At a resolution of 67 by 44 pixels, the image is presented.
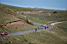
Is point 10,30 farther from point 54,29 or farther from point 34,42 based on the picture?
point 54,29

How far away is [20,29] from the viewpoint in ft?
16.5

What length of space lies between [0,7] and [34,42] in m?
1.53

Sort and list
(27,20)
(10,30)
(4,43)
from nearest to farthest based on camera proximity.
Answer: (4,43), (10,30), (27,20)

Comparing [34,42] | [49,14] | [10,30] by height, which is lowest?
[34,42]

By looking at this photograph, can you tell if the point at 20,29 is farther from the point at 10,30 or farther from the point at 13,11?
the point at 13,11

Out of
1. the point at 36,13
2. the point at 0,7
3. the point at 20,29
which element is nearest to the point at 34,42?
the point at 20,29

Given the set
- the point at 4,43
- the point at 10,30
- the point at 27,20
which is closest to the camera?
the point at 4,43

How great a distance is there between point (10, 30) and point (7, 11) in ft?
2.14

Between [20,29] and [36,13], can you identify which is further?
[36,13]

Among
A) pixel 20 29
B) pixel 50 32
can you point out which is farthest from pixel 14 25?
pixel 50 32

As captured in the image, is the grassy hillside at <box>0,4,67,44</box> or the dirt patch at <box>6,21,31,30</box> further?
the dirt patch at <box>6,21,31,30</box>

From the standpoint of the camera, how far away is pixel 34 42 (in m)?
4.75

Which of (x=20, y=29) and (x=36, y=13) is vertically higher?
(x=36, y=13)

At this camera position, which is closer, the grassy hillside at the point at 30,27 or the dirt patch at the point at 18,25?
the grassy hillside at the point at 30,27
